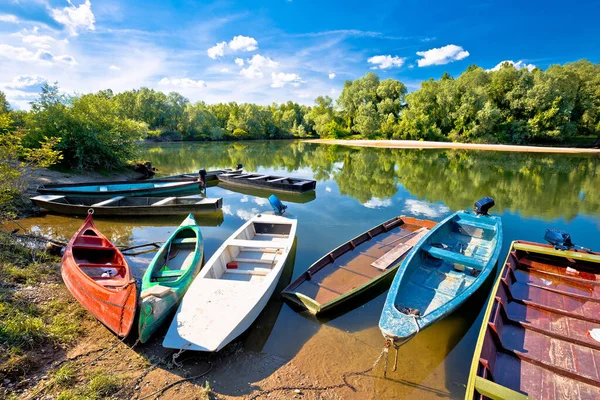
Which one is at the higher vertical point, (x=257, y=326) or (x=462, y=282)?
(x=462, y=282)

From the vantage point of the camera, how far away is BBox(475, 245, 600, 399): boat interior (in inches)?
151

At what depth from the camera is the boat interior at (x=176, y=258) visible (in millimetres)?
6309

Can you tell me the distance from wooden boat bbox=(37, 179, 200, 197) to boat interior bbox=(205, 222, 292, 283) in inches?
361

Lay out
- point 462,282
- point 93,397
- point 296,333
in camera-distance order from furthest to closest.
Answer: point 462,282, point 296,333, point 93,397

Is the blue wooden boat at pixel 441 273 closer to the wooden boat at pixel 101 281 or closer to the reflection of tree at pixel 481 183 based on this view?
the wooden boat at pixel 101 281

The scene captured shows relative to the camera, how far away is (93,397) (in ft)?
12.2

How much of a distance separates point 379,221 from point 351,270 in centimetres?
530

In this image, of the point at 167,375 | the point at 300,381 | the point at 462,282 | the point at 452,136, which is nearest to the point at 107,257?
the point at 167,375

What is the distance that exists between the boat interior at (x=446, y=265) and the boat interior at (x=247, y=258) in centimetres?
325

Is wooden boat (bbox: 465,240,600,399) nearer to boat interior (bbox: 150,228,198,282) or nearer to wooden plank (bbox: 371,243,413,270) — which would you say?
wooden plank (bbox: 371,243,413,270)

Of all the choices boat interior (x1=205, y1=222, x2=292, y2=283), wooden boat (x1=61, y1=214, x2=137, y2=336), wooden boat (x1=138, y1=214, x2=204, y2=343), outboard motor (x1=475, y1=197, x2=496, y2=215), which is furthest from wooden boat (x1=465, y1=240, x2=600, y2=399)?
wooden boat (x1=61, y1=214, x2=137, y2=336)

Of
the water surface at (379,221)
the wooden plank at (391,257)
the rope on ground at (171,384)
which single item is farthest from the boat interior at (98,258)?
the wooden plank at (391,257)

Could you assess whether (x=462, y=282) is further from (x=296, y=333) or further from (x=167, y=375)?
(x=167, y=375)

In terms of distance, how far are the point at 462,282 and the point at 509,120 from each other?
60.0m
